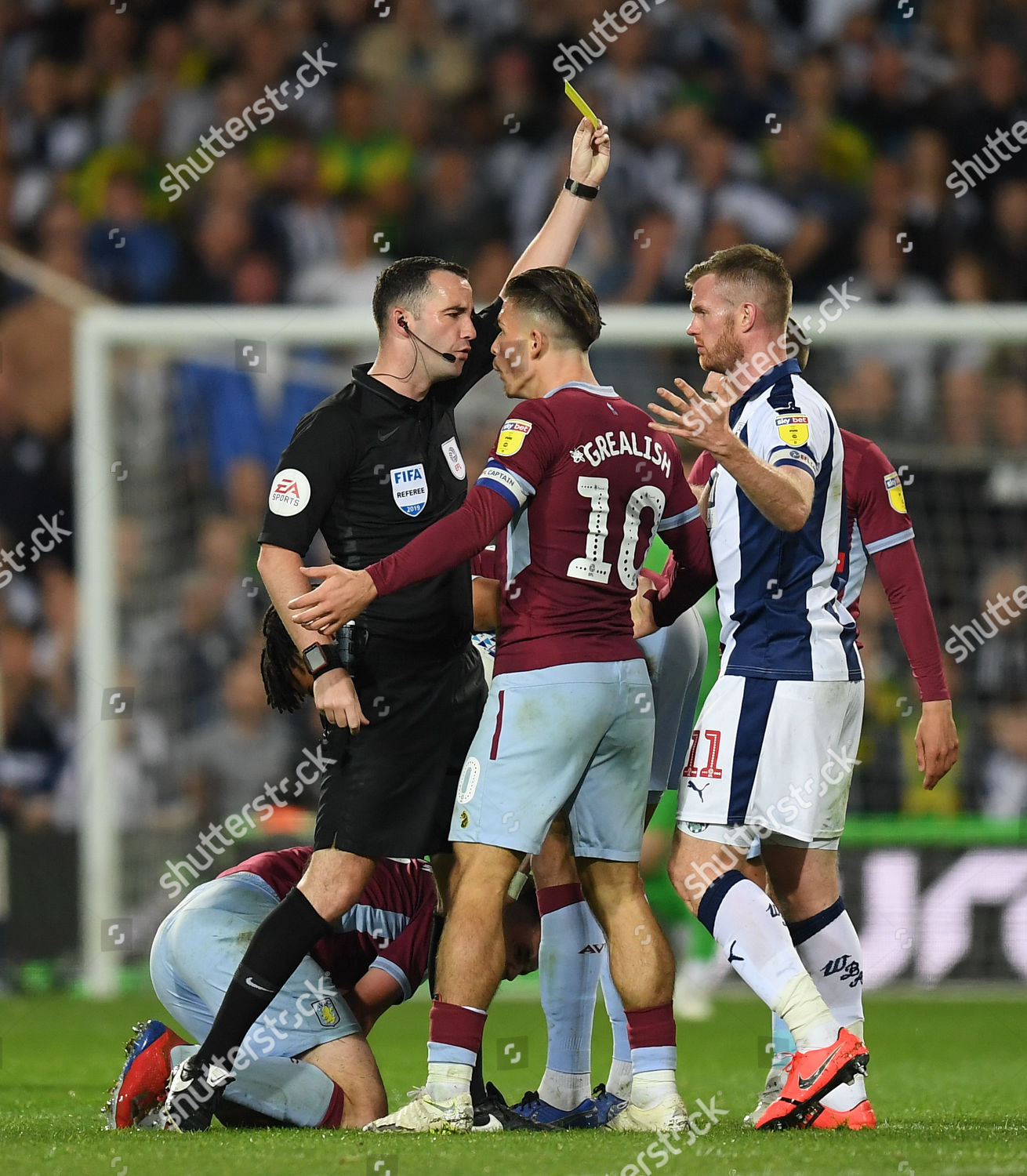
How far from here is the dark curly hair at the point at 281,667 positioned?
5.04m

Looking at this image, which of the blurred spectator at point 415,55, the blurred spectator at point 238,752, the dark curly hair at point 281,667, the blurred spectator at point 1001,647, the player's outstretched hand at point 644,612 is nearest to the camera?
the player's outstretched hand at point 644,612

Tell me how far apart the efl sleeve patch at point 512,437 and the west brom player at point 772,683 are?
0.39 m

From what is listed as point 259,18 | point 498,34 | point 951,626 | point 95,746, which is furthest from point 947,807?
point 259,18

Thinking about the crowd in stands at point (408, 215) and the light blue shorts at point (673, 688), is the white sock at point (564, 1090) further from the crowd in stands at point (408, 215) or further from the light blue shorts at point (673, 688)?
the crowd in stands at point (408, 215)

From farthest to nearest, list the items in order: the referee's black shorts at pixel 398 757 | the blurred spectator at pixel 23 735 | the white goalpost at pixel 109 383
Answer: the blurred spectator at pixel 23 735
the white goalpost at pixel 109 383
the referee's black shorts at pixel 398 757

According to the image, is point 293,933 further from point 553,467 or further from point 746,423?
point 746,423

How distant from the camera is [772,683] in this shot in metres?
4.50

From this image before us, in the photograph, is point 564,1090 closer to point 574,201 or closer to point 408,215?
point 574,201

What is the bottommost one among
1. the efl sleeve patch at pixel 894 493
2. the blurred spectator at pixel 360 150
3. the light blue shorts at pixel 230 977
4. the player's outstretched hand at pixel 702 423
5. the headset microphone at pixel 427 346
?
the light blue shorts at pixel 230 977

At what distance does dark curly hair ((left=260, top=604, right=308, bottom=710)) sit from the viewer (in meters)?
5.04

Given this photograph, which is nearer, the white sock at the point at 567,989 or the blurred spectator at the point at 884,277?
the white sock at the point at 567,989

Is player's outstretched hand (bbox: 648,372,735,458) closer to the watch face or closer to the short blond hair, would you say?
the short blond hair

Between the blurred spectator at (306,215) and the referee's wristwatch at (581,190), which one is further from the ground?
the blurred spectator at (306,215)

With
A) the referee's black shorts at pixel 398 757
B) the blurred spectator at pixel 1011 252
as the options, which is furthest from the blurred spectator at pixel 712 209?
the referee's black shorts at pixel 398 757
